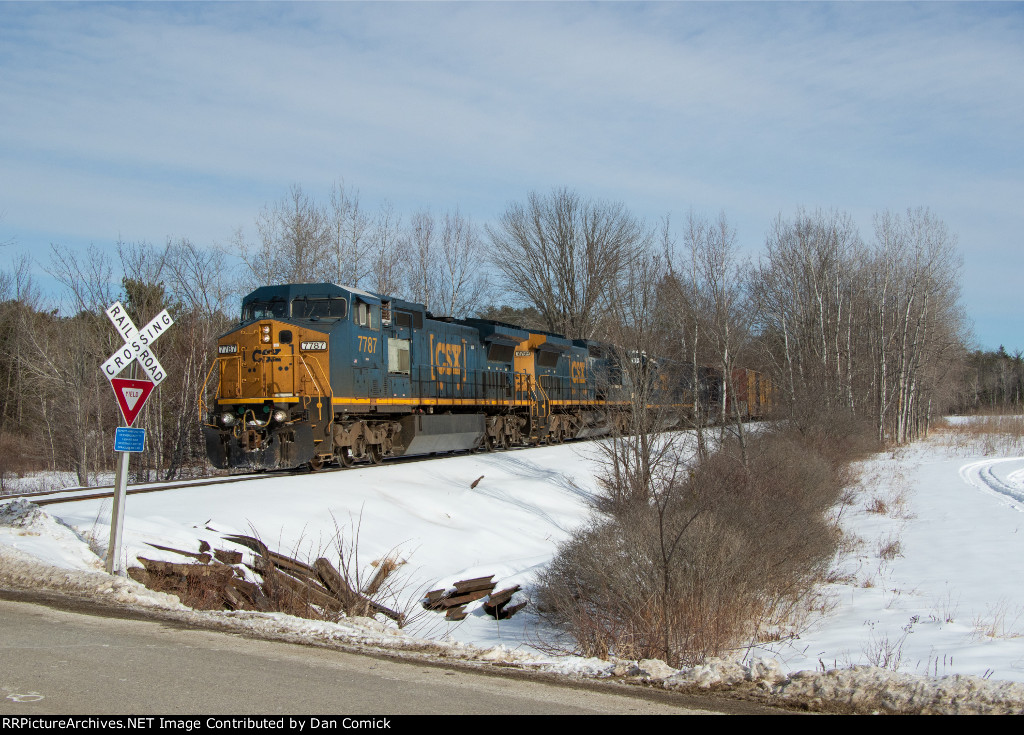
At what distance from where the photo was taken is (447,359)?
69.2 feet

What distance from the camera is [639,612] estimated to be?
27.3 feet

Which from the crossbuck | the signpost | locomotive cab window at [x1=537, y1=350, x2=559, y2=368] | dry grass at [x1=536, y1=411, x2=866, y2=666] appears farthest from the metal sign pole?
locomotive cab window at [x1=537, y1=350, x2=559, y2=368]

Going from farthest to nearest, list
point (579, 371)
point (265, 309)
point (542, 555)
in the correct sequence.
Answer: point (579, 371) → point (265, 309) → point (542, 555)

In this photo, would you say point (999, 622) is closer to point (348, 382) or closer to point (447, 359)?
point (348, 382)

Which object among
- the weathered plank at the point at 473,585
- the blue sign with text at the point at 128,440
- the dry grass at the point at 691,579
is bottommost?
the weathered plank at the point at 473,585

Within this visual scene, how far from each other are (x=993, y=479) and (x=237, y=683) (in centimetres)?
2500

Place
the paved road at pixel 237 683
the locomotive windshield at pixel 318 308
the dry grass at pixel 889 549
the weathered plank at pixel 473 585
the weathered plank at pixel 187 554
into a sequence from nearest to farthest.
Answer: the paved road at pixel 237 683
the weathered plank at pixel 187 554
the weathered plank at pixel 473 585
the dry grass at pixel 889 549
the locomotive windshield at pixel 318 308

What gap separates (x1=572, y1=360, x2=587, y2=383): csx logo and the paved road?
77.4ft

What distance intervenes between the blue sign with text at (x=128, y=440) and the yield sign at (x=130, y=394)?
0.11m

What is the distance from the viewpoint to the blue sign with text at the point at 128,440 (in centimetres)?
804

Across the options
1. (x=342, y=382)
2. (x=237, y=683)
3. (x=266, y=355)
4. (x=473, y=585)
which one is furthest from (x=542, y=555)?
(x=237, y=683)

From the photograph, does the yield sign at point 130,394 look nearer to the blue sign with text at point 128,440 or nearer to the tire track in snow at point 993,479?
the blue sign with text at point 128,440

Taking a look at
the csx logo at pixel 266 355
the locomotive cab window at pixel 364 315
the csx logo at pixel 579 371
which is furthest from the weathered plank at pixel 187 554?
the csx logo at pixel 579 371

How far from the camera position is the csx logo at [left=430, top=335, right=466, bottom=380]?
2036cm
